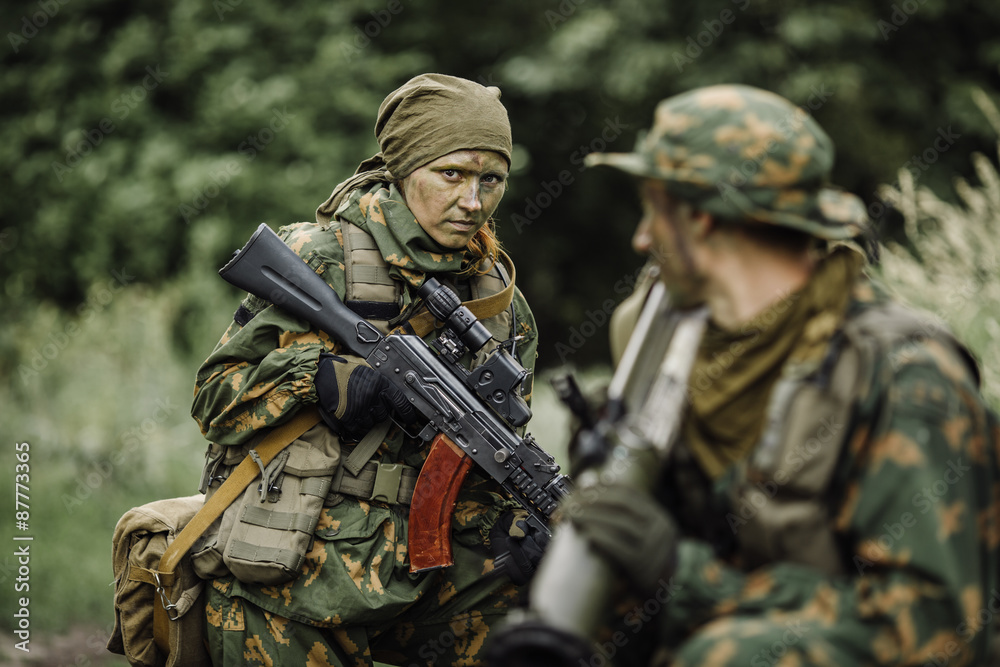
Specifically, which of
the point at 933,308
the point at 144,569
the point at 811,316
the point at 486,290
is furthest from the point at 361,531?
the point at 933,308

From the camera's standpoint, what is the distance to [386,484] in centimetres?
312

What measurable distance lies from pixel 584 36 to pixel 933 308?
17.0ft

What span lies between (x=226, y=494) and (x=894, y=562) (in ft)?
6.98

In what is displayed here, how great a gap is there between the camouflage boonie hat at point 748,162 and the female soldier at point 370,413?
1.41 m

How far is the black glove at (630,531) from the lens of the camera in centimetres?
165

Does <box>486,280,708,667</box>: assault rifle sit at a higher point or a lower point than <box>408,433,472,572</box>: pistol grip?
higher

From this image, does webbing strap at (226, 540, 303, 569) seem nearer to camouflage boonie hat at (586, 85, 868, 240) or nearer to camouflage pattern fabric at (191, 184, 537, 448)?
camouflage pattern fabric at (191, 184, 537, 448)

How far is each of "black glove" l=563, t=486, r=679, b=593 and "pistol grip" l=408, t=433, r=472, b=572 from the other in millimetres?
1408

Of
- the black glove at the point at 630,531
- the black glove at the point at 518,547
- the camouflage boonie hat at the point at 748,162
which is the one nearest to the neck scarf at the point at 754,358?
the camouflage boonie hat at the point at 748,162

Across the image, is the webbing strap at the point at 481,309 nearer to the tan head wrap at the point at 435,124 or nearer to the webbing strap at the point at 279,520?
the tan head wrap at the point at 435,124

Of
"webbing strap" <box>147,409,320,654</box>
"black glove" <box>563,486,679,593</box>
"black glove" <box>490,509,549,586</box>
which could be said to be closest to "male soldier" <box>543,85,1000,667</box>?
"black glove" <box>563,486,679,593</box>

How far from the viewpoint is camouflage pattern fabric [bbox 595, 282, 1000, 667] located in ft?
5.28

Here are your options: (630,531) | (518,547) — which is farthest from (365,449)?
(630,531)

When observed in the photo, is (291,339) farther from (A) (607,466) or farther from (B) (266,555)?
(A) (607,466)
